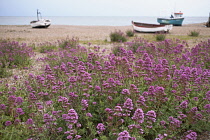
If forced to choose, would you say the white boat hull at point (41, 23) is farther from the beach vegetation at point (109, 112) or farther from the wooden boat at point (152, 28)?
the beach vegetation at point (109, 112)

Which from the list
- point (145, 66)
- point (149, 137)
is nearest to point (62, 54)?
point (145, 66)

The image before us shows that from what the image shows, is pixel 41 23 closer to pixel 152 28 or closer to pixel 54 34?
pixel 54 34

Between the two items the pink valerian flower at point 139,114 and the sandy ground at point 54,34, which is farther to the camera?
the sandy ground at point 54,34

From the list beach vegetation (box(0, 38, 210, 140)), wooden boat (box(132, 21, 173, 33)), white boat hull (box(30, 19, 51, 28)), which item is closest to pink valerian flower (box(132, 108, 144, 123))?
beach vegetation (box(0, 38, 210, 140))

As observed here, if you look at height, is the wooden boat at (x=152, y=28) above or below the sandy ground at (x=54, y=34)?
above

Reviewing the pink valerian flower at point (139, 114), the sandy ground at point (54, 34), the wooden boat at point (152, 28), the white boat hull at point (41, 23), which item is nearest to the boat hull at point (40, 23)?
the white boat hull at point (41, 23)

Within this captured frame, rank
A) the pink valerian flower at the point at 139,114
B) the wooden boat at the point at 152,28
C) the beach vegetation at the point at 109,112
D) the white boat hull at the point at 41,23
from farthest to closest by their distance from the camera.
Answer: the white boat hull at the point at 41,23, the wooden boat at the point at 152,28, the beach vegetation at the point at 109,112, the pink valerian flower at the point at 139,114

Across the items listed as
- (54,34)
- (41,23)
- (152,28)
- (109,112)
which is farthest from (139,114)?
(41,23)

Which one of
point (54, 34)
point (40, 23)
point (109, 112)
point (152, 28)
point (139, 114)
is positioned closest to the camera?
point (139, 114)

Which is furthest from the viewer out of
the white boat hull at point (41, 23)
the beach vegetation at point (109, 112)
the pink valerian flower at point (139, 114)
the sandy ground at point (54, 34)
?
the white boat hull at point (41, 23)

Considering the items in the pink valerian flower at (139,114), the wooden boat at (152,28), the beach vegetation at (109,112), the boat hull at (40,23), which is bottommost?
the beach vegetation at (109,112)

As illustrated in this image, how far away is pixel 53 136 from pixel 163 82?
320cm

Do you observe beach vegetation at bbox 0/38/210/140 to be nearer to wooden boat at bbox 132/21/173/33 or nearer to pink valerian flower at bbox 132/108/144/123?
pink valerian flower at bbox 132/108/144/123

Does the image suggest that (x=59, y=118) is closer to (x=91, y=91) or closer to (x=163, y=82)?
(x=91, y=91)
